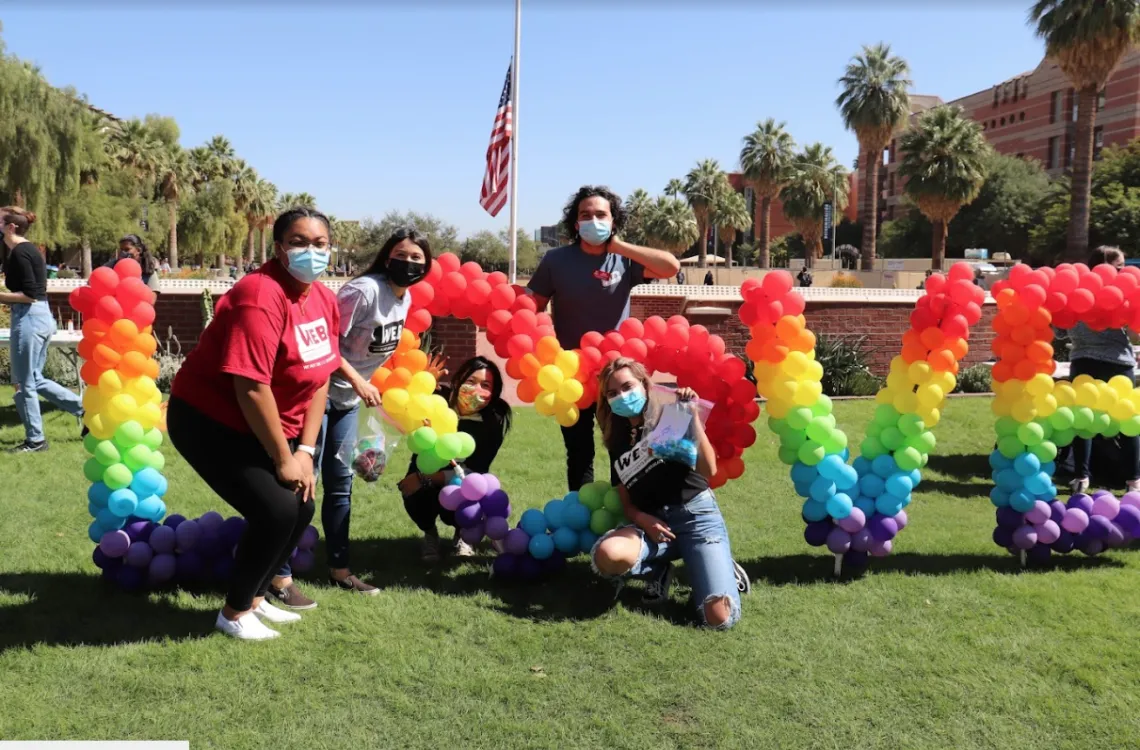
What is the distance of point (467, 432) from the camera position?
5.01 m

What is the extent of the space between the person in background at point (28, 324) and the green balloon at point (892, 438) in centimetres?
614

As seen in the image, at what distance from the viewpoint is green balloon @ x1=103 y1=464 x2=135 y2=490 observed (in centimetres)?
427

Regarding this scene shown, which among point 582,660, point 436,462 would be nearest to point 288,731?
point 582,660

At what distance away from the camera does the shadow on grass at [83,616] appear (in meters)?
3.79

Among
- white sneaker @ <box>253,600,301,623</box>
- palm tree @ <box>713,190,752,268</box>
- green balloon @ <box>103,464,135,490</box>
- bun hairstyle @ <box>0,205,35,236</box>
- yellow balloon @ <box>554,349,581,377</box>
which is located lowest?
white sneaker @ <box>253,600,301,623</box>

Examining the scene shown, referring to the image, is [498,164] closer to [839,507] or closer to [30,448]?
[30,448]

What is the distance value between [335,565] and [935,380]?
11.0ft

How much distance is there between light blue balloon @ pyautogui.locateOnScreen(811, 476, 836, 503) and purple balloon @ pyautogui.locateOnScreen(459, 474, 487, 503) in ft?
5.87

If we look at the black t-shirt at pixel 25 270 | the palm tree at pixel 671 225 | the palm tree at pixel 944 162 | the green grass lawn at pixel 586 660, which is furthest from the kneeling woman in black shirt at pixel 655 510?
the palm tree at pixel 671 225

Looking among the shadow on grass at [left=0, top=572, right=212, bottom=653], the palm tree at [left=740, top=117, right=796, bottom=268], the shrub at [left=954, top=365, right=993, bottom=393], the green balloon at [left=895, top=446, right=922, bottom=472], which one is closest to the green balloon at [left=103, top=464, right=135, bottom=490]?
the shadow on grass at [left=0, top=572, right=212, bottom=653]

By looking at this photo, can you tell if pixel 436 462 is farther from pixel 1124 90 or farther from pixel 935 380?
pixel 1124 90

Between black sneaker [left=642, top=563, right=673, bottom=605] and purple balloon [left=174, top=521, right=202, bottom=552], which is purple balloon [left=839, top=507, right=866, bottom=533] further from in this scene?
purple balloon [left=174, top=521, right=202, bottom=552]

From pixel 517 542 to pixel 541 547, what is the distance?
13 centimetres

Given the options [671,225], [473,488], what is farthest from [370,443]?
[671,225]
